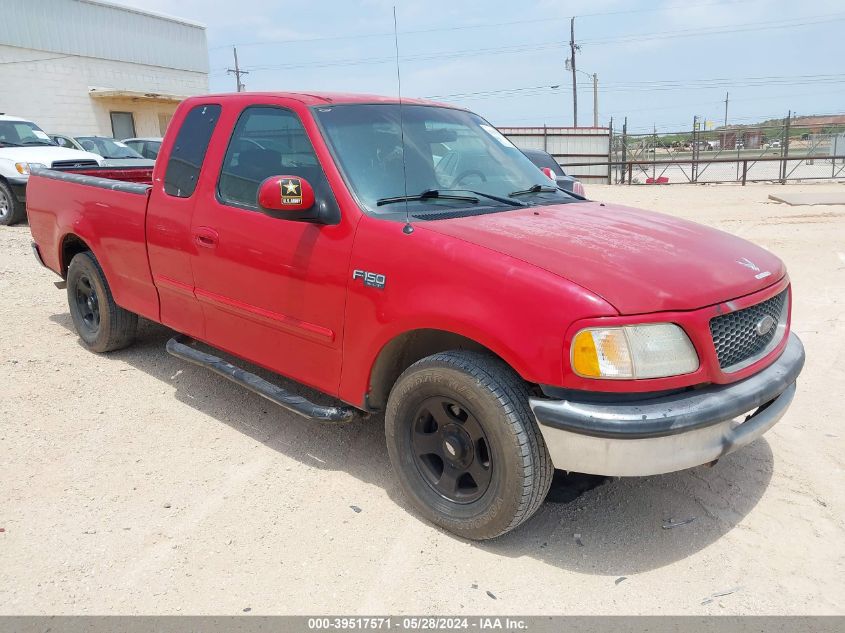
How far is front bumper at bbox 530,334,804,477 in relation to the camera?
98.3 inches

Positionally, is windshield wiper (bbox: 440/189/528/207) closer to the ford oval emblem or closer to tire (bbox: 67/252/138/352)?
the ford oval emblem

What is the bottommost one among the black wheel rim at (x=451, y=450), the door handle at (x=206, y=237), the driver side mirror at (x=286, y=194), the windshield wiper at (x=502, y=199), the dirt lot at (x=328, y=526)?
the dirt lot at (x=328, y=526)

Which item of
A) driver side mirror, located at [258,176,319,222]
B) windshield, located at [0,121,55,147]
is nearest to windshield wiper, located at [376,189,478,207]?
driver side mirror, located at [258,176,319,222]

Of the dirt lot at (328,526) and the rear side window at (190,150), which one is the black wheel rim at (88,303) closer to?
the dirt lot at (328,526)

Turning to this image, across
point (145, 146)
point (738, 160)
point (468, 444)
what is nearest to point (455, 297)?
point (468, 444)

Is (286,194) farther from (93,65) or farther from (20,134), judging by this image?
(93,65)

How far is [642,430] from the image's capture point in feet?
8.14

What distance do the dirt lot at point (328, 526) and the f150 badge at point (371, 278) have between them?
1.08 metres

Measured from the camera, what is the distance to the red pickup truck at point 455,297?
254 cm

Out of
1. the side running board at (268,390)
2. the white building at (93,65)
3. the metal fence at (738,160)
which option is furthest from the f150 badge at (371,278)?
the white building at (93,65)

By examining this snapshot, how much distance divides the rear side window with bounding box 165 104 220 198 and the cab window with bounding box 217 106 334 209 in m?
0.24

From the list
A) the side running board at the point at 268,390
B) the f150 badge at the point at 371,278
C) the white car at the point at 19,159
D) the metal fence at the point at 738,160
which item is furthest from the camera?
the metal fence at the point at 738,160

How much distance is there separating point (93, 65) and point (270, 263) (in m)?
28.7

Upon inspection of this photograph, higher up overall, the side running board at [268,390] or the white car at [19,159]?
the white car at [19,159]
